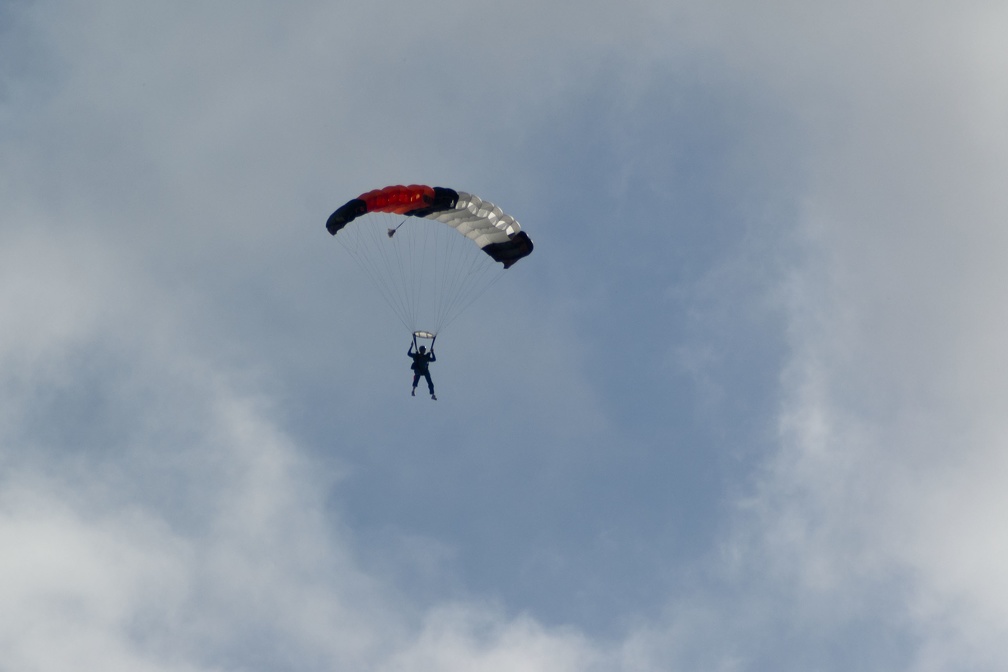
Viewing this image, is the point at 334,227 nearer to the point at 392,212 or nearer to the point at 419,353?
the point at 392,212

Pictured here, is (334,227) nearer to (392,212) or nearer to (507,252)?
(392,212)

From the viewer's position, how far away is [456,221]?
171ft

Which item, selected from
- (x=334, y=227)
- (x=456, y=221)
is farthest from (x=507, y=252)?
(x=334, y=227)

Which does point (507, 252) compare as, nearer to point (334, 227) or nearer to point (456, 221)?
point (456, 221)

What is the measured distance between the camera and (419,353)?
51.6m

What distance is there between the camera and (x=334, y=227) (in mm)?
50188

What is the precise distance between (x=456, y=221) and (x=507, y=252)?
211 centimetres

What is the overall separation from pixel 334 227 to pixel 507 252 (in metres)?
6.22

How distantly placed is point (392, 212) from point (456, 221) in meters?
2.63

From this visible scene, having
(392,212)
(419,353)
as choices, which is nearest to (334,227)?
(392,212)

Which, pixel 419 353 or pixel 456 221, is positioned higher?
pixel 456 221

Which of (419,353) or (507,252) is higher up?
(507,252)

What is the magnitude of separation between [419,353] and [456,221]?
4.67 metres
